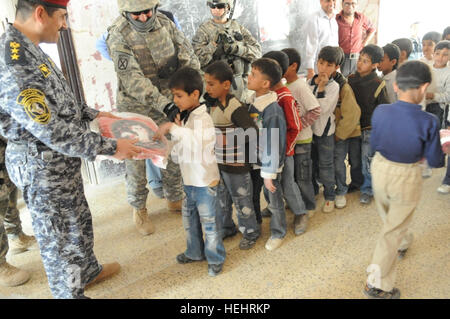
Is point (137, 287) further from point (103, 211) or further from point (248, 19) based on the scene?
point (248, 19)

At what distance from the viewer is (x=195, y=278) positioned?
2.13 metres

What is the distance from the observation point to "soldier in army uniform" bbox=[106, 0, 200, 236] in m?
2.27

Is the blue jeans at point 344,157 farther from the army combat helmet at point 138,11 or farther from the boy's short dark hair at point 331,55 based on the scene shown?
the army combat helmet at point 138,11

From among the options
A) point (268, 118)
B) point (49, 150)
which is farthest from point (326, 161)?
point (49, 150)

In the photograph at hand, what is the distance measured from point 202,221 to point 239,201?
0.31 m

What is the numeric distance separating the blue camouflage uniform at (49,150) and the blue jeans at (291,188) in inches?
44.8

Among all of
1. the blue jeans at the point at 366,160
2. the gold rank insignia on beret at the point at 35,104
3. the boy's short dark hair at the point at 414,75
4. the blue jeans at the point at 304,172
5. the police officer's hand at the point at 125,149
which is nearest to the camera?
the gold rank insignia on beret at the point at 35,104

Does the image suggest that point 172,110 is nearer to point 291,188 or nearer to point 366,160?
point 291,188

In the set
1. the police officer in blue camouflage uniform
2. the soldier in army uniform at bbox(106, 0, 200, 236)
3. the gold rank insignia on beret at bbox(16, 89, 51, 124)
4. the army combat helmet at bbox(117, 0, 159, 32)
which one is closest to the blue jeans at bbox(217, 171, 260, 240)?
the soldier in army uniform at bbox(106, 0, 200, 236)

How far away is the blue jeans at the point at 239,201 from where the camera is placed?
219 centimetres

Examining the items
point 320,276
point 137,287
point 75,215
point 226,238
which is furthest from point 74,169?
point 320,276

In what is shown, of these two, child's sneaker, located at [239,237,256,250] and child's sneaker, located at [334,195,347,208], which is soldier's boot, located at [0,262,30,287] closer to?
child's sneaker, located at [239,237,256,250]

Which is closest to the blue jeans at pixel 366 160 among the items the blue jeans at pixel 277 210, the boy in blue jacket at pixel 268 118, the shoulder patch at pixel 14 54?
the blue jeans at pixel 277 210

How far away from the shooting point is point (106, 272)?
2186 mm
